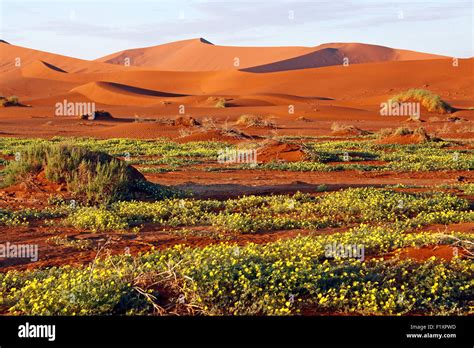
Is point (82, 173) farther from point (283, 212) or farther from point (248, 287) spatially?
point (248, 287)

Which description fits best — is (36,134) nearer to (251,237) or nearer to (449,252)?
(251,237)

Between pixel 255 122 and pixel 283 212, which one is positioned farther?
pixel 255 122

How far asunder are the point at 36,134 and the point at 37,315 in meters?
26.7

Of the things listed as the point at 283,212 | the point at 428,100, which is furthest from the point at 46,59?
the point at 283,212

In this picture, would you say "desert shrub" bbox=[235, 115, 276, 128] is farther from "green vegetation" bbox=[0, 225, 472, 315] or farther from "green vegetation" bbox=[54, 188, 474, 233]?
"green vegetation" bbox=[0, 225, 472, 315]

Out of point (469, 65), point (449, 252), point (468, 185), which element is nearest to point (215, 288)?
point (449, 252)

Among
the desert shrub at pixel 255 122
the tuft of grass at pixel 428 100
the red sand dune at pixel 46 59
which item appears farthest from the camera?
the red sand dune at pixel 46 59

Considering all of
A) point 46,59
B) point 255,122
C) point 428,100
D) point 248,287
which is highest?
point 46,59

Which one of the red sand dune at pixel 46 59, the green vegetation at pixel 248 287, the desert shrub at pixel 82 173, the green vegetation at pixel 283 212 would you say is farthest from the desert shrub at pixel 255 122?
the red sand dune at pixel 46 59

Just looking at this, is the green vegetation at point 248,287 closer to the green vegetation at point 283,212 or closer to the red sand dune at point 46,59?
the green vegetation at point 283,212

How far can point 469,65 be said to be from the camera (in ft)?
233

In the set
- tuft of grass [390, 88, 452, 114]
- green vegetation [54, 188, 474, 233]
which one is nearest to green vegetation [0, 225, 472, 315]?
green vegetation [54, 188, 474, 233]

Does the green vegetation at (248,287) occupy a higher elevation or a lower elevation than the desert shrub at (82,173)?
lower

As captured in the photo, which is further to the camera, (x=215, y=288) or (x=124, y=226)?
(x=124, y=226)
